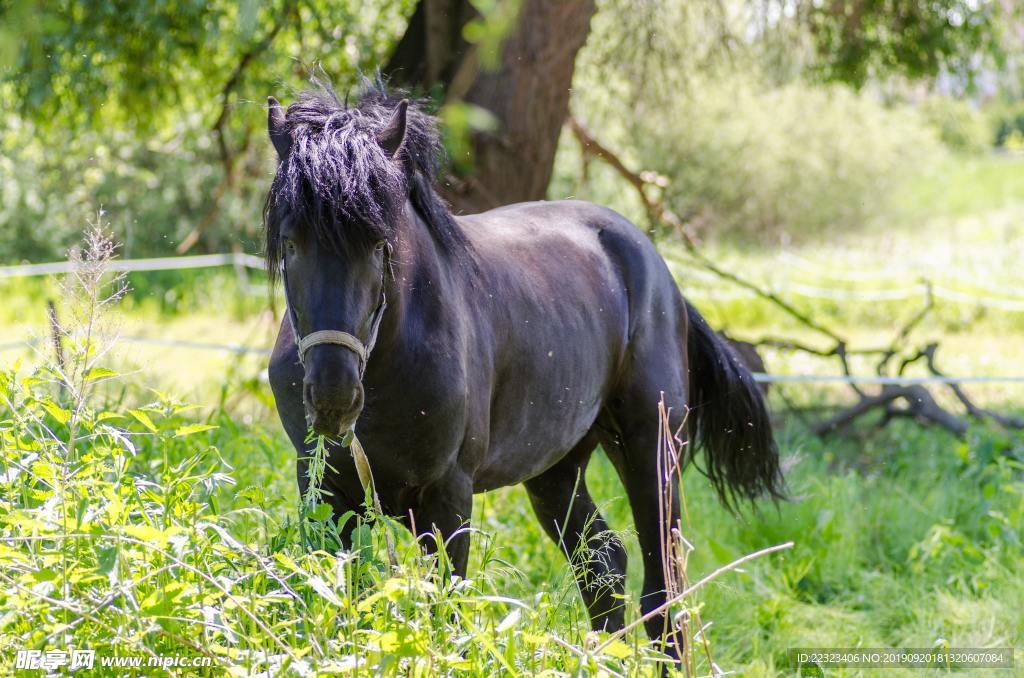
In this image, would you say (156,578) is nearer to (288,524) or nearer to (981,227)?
(288,524)

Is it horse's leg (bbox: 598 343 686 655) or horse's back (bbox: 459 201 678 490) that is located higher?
horse's back (bbox: 459 201 678 490)

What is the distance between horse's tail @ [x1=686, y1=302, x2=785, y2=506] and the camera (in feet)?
15.2

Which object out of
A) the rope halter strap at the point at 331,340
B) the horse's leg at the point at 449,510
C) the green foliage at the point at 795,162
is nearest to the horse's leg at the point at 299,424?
the horse's leg at the point at 449,510

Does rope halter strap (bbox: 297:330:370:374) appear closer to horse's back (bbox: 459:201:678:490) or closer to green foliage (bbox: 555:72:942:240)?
horse's back (bbox: 459:201:678:490)

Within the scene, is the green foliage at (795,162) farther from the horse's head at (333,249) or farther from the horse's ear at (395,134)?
the horse's head at (333,249)

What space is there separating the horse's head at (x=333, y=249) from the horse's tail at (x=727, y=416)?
86.4 inches

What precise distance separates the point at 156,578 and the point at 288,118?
1258 millimetres

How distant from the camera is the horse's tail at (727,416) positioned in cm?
462

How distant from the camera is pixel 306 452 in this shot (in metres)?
3.06

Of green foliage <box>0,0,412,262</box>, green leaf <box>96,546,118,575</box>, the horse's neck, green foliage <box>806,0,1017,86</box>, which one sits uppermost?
green foliage <box>806,0,1017,86</box>

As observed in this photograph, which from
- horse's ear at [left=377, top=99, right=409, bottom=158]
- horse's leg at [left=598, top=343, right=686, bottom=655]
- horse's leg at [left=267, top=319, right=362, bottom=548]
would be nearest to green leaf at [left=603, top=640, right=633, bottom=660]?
horse's leg at [left=267, top=319, right=362, bottom=548]

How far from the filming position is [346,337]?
2508mm

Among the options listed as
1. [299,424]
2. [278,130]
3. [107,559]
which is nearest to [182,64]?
[278,130]

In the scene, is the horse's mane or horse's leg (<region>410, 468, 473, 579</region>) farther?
horse's leg (<region>410, 468, 473, 579</region>)
